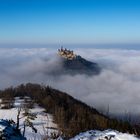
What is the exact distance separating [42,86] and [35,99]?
14.3 meters

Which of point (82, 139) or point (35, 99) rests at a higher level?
point (82, 139)

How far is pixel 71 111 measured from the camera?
43.9 m

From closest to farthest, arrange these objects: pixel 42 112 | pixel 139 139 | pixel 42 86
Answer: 1. pixel 139 139
2. pixel 42 112
3. pixel 42 86

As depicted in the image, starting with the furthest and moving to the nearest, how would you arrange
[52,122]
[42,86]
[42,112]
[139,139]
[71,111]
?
[42,86], [71,111], [42,112], [52,122], [139,139]

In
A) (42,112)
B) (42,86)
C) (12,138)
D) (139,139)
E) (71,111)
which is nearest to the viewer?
(139,139)

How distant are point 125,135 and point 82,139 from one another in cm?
86

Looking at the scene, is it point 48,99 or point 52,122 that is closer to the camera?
point 52,122

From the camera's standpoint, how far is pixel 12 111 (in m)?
38.2

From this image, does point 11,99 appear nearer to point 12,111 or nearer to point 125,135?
point 12,111

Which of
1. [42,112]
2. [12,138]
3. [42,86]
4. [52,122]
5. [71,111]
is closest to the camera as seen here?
[12,138]

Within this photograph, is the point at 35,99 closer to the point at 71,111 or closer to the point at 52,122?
the point at 71,111

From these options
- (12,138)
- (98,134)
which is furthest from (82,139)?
(12,138)

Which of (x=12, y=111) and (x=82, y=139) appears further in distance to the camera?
(x=12, y=111)

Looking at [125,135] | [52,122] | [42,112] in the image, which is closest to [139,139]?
[125,135]
